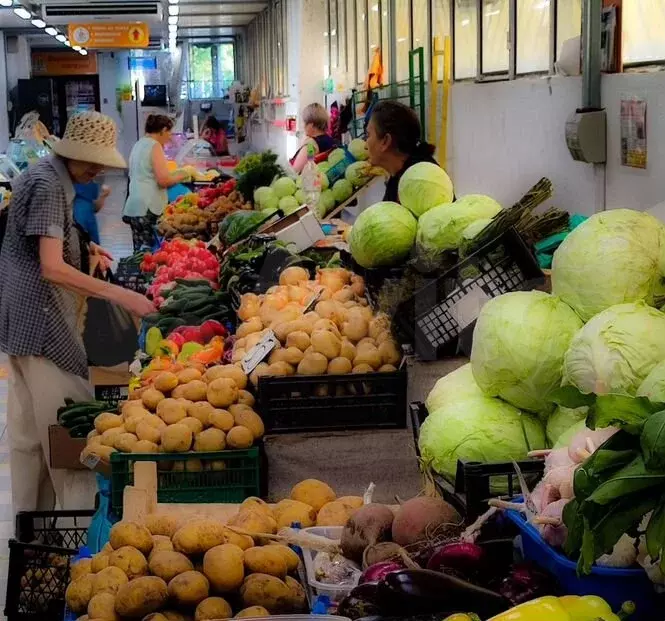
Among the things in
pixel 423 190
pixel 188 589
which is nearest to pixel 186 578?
pixel 188 589

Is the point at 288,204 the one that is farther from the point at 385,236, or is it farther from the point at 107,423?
the point at 107,423

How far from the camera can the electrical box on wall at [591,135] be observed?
157 inches

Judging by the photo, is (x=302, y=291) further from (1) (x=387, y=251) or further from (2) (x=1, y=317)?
(2) (x=1, y=317)

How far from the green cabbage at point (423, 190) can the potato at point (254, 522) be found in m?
1.56

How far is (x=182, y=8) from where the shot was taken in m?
20.5

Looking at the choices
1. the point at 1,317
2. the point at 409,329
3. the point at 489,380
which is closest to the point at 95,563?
the point at 489,380

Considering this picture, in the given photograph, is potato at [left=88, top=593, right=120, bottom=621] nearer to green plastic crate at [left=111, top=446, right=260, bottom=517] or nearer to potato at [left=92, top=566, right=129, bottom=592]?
potato at [left=92, top=566, right=129, bottom=592]

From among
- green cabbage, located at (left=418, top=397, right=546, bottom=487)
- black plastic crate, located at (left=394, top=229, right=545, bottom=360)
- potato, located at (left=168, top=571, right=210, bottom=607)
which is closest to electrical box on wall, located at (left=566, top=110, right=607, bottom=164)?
black plastic crate, located at (left=394, top=229, right=545, bottom=360)

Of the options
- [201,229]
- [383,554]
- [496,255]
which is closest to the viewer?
[383,554]

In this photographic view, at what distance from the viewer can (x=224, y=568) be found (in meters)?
2.32

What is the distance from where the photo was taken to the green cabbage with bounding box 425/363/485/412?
243cm

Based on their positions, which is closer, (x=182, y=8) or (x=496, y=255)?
(x=496, y=255)

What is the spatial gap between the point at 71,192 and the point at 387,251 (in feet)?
5.57

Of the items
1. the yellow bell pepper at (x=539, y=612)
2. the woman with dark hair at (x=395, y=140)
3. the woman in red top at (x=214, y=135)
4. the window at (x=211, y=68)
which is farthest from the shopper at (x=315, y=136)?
the window at (x=211, y=68)
